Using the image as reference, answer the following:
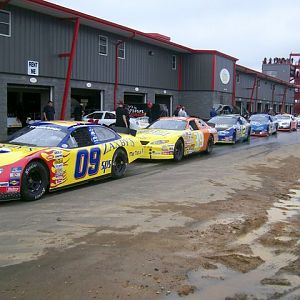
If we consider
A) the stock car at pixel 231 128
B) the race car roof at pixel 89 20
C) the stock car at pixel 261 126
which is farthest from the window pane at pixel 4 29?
the stock car at pixel 261 126

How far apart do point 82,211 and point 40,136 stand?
2.50 m

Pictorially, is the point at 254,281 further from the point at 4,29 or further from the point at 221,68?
the point at 221,68

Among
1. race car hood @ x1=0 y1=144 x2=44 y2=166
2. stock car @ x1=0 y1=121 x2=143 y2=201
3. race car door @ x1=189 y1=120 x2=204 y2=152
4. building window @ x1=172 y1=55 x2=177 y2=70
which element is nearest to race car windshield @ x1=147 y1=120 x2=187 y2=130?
race car door @ x1=189 y1=120 x2=204 y2=152

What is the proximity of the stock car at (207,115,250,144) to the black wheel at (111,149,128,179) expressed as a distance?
9.53 metres

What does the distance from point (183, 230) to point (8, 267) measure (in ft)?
7.94

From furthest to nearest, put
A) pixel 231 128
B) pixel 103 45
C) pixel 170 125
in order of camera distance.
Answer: pixel 103 45 < pixel 231 128 < pixel 170 125

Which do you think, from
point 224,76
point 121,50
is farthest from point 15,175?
point 224,76

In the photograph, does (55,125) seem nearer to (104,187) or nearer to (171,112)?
(104,187)

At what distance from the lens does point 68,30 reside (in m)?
22.7

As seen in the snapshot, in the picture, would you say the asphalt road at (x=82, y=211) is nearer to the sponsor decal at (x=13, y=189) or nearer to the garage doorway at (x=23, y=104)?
the sponsor decal at (x=13, y=189)

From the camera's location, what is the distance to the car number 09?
30.8 feet

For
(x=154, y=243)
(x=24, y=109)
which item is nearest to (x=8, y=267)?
(x=154, y=243)

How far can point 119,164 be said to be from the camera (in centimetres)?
1109

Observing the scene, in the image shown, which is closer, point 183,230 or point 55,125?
point 183,230
